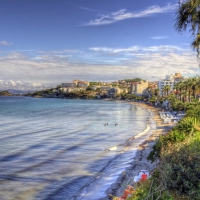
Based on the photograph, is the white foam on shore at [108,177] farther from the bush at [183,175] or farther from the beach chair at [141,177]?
the bush at [183,175]

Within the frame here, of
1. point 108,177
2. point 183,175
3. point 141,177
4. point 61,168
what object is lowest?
point 61,168

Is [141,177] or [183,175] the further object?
[141,177]

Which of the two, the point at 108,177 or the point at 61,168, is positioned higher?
the point at 108,177

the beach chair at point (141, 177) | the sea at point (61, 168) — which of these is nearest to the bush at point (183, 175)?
the beach chair at point (141, 177)

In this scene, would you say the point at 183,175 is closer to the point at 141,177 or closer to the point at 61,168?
the point at 141,177

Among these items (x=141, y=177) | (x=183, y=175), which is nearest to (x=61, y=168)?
(x=141, y=177)

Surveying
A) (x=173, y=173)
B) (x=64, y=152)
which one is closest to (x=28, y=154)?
(x=64, y=152)

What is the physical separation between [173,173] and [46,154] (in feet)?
45.0

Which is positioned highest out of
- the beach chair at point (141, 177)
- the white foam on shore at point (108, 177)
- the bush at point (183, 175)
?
the bush at point (183, 175)

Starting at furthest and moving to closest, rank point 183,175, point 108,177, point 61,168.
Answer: point 61,168, point 108,177, point 183,175

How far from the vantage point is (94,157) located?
18031 mm

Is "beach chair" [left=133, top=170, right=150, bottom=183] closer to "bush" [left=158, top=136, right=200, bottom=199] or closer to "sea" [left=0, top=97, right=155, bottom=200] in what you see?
"sea" [left=0, top=97, right=155, bottom=200]

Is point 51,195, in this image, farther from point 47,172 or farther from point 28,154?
point 28,154

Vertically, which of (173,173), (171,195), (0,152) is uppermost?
(173,173)
